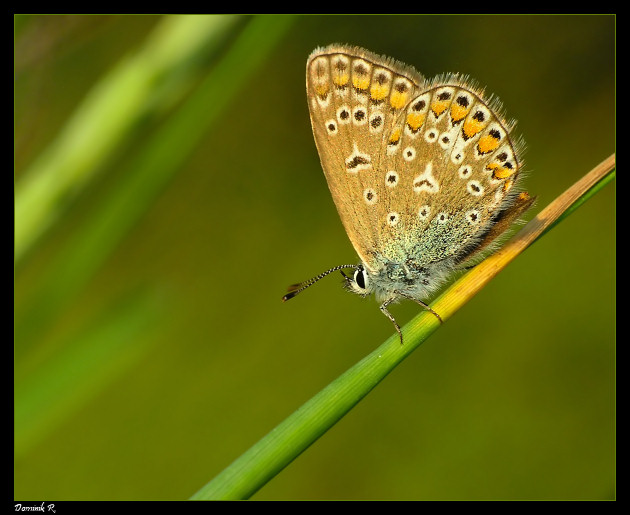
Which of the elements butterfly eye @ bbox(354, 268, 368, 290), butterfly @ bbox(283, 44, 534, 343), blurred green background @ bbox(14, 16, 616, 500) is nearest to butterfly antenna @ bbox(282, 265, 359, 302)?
butterfly eye @ bbox(354, 268, 368, 290)

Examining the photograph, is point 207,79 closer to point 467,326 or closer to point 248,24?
point 248,24

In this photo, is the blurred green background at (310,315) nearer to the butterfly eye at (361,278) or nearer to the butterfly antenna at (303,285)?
the butterfly antenna at (303,285)

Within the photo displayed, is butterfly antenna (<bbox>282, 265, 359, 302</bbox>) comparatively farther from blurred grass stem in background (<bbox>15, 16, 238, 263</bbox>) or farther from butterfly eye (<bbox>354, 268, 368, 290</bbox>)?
blurred grass stem in background (<bbox>15, 16, 238, 263</bbox>)

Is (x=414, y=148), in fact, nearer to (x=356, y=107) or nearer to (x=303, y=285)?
(x=356, y=107)

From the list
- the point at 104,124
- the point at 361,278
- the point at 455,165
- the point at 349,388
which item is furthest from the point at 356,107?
the point at 349,388

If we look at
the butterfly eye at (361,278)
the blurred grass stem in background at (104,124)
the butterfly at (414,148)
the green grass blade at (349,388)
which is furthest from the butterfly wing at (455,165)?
the blurred grass stem in background at (104,124)

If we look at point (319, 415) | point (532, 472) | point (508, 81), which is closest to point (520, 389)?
point (532, 472)

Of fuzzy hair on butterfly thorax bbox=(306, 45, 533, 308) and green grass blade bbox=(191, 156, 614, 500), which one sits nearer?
green grass blade bbox=(191, 156, 614, 500)
